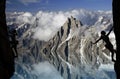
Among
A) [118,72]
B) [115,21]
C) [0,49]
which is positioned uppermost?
[115,21]

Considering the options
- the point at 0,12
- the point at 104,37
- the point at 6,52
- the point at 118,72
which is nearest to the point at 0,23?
the point at 0,12

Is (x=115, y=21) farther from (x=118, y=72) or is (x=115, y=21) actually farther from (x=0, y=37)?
(x=0, y=37)

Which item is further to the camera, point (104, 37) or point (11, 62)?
point (11, 62)

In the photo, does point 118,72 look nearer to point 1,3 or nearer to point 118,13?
point 118,13

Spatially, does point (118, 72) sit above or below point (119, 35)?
below

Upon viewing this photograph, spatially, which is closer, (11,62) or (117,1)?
(117,1)

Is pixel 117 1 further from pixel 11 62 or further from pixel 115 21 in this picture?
pixel 11 62

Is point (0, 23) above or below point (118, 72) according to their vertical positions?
above

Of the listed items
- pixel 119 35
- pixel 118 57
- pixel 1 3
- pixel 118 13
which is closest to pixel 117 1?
pixel 118 13
